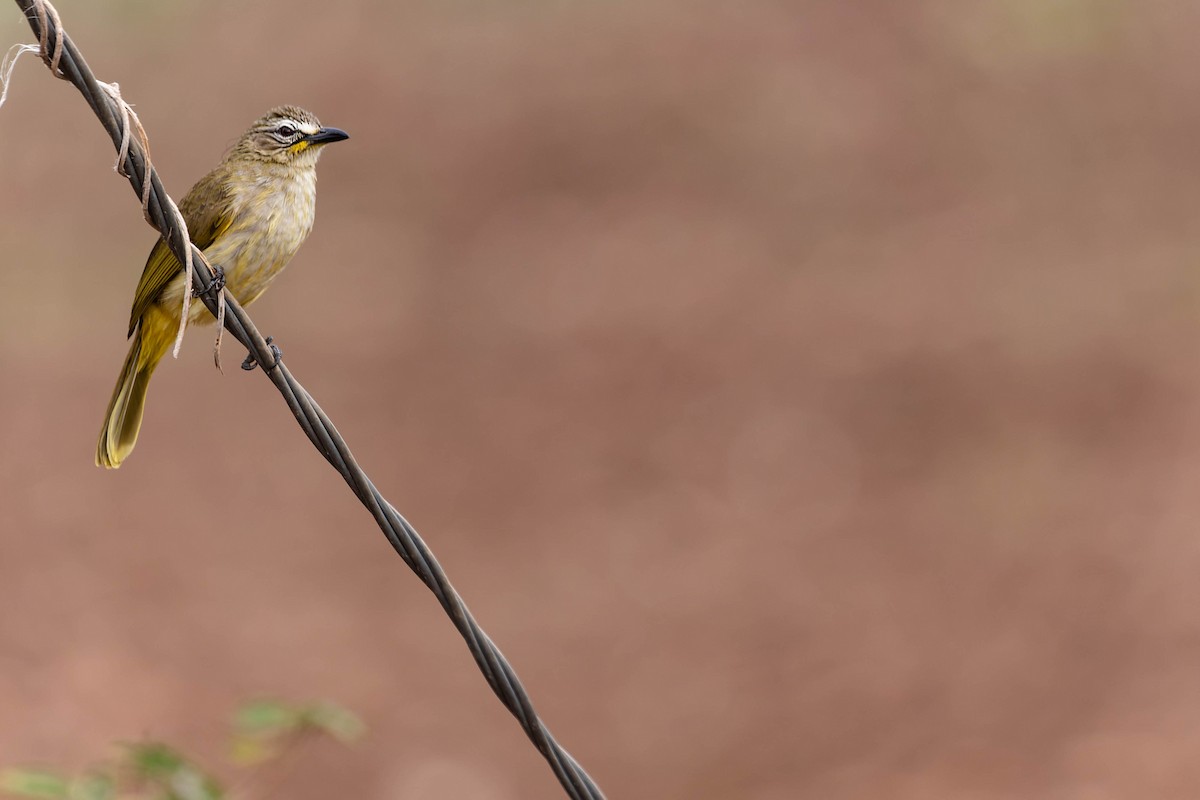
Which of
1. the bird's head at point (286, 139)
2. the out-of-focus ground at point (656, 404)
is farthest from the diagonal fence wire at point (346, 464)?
the out-of-focus ground at point (656, 404)

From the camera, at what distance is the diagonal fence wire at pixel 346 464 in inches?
114

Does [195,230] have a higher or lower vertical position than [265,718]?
higher

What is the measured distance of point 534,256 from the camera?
658 inches

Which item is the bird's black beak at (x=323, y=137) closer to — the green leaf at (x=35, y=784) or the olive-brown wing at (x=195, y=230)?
the olive-brown wing at (x=195, y=230)

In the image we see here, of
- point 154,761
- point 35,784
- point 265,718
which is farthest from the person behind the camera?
point 265,718

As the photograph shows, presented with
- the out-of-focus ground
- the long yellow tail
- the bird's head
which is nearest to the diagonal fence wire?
the long yellow tail

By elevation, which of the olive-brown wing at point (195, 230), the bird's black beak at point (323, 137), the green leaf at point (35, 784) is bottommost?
the green leaf at point (35, 784)

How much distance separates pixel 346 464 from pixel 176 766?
1.35 m

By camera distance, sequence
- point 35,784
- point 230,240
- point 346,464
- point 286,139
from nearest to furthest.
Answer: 1. point 346,464
2. point 35,784
3. point 230,240
4. point 286,139

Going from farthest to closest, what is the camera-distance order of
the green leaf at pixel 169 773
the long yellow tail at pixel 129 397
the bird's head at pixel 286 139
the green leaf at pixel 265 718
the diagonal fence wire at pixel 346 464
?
the bird's head at pixel 286 139
the long yellow tail at pixel 129 397
the green leaf at pixel 265 718
the green leaf at pixel 169 773
the diagonal fence wire at pixel 346 464

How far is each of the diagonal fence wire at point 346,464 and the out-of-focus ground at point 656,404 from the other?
7.19m

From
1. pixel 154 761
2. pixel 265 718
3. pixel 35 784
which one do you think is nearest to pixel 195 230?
pixel 265 718

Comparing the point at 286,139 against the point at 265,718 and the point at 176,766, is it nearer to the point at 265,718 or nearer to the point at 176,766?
the point at 265,718

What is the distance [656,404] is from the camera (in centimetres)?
1449
